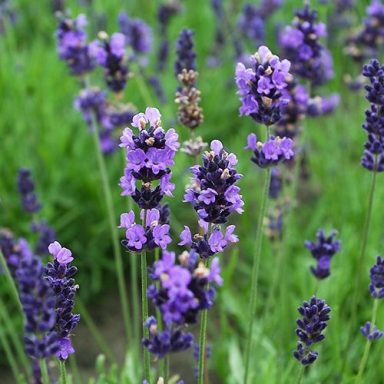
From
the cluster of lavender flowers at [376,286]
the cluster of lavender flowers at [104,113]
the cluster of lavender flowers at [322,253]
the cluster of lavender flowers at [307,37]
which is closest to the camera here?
the cluster of lavender flowers at [376,286]

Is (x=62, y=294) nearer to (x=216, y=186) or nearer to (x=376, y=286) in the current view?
(x=216, y=186)

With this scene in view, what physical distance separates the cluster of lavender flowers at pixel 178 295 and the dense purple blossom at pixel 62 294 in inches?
14.5

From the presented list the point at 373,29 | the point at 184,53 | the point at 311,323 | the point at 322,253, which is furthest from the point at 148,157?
the point at 373,29

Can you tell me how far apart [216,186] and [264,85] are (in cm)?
47

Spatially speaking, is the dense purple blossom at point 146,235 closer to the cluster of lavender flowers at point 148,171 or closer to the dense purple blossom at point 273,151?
the cluster of lavender flowers at point 148,171

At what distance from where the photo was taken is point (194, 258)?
1.77 meters

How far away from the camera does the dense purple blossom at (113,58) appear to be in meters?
3.36

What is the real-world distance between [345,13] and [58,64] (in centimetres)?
245

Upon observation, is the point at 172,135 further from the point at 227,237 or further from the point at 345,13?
the point at 345,13

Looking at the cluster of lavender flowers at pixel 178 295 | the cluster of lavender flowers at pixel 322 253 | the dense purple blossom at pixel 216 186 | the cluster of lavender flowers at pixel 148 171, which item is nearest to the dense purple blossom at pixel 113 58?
the cluster of lavender flowers at pixel 322 253

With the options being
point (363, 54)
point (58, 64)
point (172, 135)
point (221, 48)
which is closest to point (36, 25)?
point (58, 64)

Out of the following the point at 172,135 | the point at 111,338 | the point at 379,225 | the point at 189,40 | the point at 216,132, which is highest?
the point at 189,40

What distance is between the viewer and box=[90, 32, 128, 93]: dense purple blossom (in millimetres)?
3359

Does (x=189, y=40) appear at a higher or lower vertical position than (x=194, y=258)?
higher
